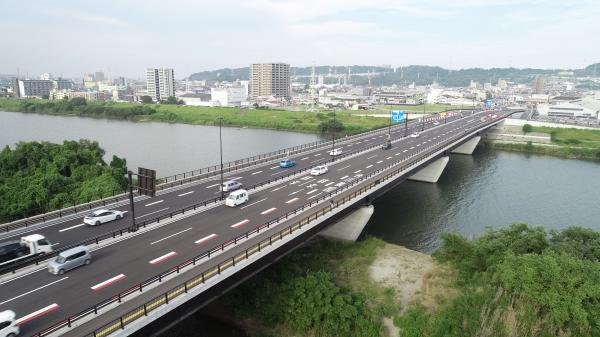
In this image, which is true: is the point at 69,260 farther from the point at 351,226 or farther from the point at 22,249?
the point at 351,226

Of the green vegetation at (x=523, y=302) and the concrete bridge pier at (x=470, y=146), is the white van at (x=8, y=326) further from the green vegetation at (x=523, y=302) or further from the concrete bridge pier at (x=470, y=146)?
the concrete bridge pier at (x=470, y=146)

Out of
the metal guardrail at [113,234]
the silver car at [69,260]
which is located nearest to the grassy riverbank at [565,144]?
the metal guardrail at [113,234]

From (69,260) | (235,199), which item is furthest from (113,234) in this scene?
(235,199)

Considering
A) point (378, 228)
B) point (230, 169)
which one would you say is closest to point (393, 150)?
point (378, 228)

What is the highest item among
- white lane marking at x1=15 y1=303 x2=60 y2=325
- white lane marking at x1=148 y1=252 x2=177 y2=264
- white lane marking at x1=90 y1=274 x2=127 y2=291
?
white lane marking at x1=148 y1=252 x2=177 y2=264

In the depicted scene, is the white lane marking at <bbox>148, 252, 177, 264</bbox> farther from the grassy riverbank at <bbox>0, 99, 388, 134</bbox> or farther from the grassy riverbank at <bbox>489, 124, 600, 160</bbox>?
the grassy riverbank at <bbox>489, 124, 600, 160</bbox>

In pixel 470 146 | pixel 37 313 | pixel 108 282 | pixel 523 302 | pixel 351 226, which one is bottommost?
pixel 351 226

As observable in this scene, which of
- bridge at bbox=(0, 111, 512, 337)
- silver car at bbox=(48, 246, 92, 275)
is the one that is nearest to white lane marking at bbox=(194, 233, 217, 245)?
bridge at bbox=(0, 111, 512, 337)
